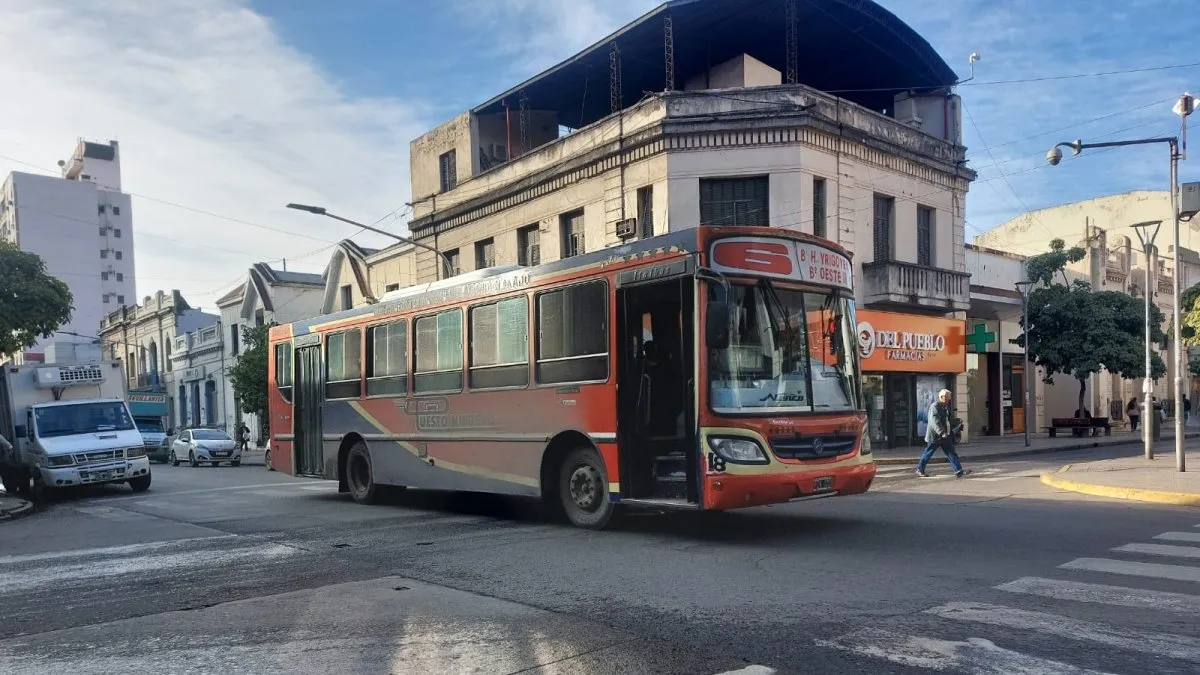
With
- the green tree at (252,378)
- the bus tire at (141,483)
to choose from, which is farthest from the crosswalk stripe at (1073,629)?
the green tree at (252,378)

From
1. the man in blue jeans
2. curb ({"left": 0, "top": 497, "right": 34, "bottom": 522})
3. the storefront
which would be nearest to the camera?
curb ({"left": 0, "top": 497, "right": 34, "bottom": 522})

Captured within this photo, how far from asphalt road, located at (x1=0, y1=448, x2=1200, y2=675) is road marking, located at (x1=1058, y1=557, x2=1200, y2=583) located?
Answer: 3 centimetres

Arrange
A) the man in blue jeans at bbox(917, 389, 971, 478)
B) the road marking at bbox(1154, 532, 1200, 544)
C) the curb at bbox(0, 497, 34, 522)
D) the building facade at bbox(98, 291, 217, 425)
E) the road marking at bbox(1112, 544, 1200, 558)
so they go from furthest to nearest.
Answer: the building facade at bbox(98, 291, 217, 425) < the man in blue jeans at bbox(917, 389, 971, 478) < the curb at bbox(0, 497, 34, 522) < the road marking at bbox(1154, 532, 1200, 544) < the road marking at bbox(1112, 544, 1200, 558)

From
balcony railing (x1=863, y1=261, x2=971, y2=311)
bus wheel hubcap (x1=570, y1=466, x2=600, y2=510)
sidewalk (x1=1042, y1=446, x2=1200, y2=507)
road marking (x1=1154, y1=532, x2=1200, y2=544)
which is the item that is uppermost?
balcony railing (x1=863, y1=261, x2=971, y2=311)

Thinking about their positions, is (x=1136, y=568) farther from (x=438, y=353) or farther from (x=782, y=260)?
(x=438, y=353)

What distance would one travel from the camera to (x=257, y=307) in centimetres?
4681

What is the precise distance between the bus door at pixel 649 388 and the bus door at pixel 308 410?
7.33m

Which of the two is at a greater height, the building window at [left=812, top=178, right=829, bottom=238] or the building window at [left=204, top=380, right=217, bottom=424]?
the building window at [left=812, top=178, right=829, bottom=238]

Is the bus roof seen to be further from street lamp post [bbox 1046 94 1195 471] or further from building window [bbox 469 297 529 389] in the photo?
street lamp post [bbox 1046 94 1195 471]

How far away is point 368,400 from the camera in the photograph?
13.8m

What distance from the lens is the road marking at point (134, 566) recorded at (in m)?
8.17

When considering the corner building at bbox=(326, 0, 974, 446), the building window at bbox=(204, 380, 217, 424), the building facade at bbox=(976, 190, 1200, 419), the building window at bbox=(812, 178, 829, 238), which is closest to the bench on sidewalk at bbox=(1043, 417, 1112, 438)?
the building facade at bbox=(976, 190, 1200, 419)

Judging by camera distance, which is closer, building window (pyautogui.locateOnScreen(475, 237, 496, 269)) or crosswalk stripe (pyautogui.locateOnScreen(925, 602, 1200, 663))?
crosswalk stripe (pyautogui.locateOnScreen(925, 602, 1200, 663))

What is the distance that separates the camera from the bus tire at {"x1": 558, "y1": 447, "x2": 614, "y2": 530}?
987cm
